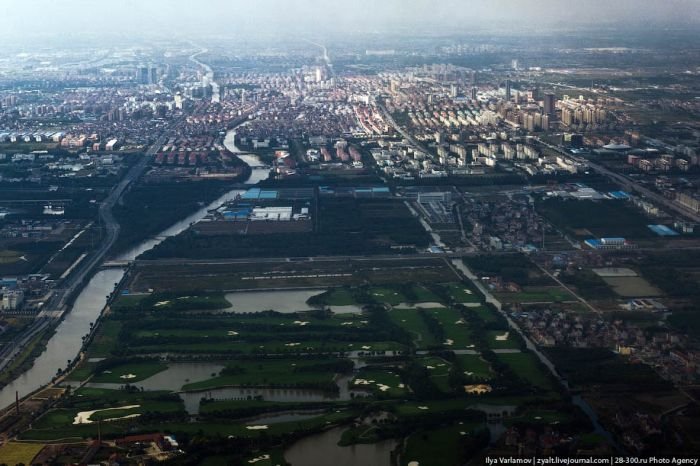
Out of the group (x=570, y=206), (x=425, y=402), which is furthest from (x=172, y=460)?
(x=570, y=206)

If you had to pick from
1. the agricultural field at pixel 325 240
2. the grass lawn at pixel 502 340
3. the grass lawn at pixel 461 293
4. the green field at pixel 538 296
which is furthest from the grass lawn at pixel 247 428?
the agricultural field at pixel 325 240

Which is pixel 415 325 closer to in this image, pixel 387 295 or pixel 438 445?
pixel 387 295

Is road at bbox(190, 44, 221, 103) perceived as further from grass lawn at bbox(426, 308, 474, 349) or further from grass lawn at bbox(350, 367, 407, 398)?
grass lawn at bbox(350, 367, 407, 398)

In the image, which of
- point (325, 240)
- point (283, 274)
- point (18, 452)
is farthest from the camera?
point (325, 240)

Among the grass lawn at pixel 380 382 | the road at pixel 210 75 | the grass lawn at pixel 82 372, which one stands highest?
the grass lawn at pixel 380 382

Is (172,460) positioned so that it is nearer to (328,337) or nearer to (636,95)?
(328,337)

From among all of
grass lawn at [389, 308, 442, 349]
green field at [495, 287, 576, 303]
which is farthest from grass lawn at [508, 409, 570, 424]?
green field at [495, 287, 576, 303]

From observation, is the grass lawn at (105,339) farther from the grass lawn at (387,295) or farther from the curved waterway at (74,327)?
the grass lawn at (387,295)

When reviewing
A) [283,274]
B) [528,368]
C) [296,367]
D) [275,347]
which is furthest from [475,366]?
[283,274]
